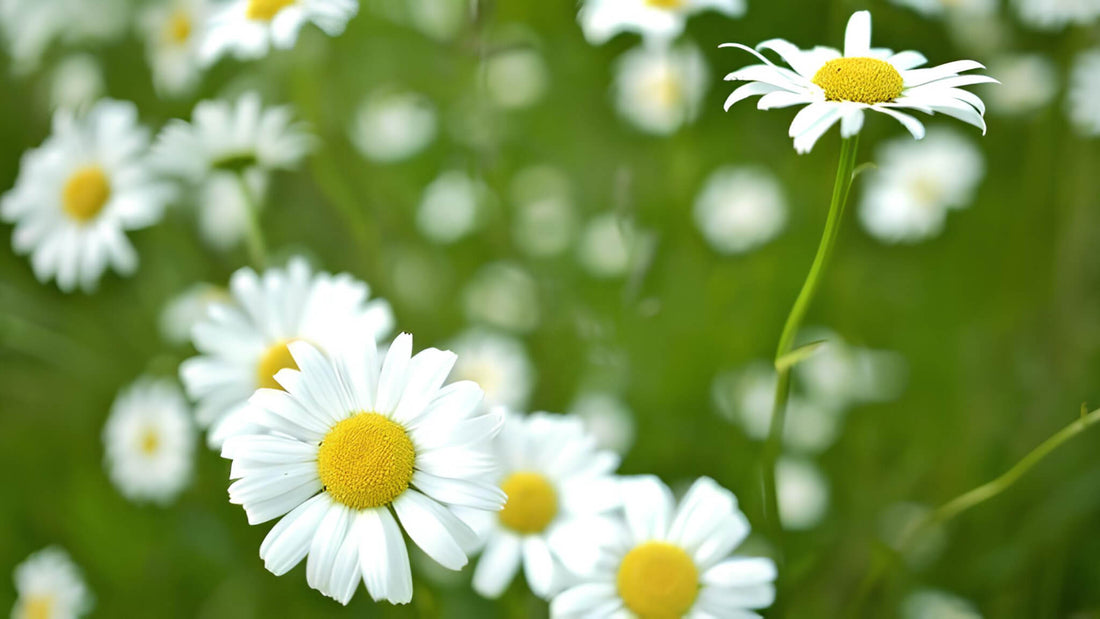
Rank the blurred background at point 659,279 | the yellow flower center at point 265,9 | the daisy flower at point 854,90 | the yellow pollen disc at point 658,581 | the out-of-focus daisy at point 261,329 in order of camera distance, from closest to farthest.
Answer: the daisy flower at point 854,90, the yellow pollen disc at point 658,581, the out-of-focus daisy at point 261,329, the yellow flower center at point 265,9, the blurred background at point 659,279

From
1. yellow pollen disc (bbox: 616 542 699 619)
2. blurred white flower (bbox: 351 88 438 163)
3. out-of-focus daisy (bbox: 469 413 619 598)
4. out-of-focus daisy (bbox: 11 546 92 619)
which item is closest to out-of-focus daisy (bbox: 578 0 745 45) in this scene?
out-of-focus daisy (bbox: 469 413 619 598)

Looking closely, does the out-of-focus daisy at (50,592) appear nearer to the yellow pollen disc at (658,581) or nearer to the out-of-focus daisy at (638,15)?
the yellow pollen disc at (658,581)

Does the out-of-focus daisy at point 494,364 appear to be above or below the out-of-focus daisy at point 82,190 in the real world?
below

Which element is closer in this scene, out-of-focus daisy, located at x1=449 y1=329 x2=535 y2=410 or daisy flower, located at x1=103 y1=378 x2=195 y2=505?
daisy flower, located at x1=103 y1=378 x2=195 y2=505

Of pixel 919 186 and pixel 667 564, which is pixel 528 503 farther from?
pixel 919 186

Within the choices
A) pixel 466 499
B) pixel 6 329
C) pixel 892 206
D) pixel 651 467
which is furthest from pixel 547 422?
pixel 6 329

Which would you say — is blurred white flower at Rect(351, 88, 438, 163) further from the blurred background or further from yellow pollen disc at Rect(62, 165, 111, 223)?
yellow pollen disc at Rect(62, 165, 111, 223)

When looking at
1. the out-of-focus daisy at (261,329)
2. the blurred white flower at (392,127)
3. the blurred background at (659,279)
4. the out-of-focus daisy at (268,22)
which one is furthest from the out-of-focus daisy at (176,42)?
the out-of-focus daisy at (261,329)

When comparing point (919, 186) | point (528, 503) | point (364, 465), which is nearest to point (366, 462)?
point (364, 465)
